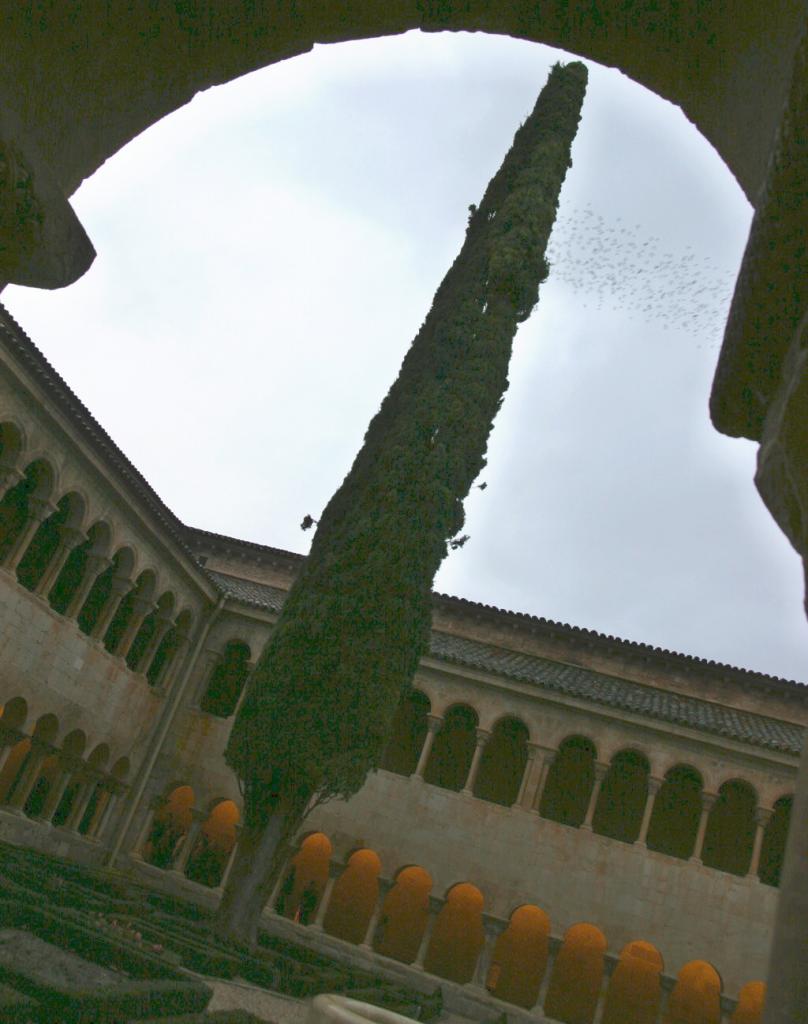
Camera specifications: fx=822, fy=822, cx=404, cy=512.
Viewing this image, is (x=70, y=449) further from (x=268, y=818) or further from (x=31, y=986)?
(x=31, y=986)

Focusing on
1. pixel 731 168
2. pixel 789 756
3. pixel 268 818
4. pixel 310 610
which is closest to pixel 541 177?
pixel 310 610

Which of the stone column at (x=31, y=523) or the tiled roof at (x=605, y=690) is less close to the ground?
the tiled roof at (x=605, y=690)

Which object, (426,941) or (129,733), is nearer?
(426,941)

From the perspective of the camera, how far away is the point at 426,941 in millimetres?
14969

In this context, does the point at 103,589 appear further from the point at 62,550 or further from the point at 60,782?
the point at 60,782

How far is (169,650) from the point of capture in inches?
723

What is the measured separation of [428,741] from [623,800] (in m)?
4.75

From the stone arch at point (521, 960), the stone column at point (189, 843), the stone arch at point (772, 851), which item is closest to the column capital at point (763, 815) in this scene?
the stone arch at point (772, 851)

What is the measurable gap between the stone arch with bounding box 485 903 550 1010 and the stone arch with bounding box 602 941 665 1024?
5.09 feet

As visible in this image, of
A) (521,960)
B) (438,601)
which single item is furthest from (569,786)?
(438,601)

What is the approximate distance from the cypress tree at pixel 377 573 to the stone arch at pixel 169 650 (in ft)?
16.6

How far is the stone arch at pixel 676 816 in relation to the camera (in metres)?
17.3

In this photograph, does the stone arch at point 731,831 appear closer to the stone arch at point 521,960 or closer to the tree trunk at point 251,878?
the stone arch at point 521,960

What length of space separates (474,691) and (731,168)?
15398 mm
